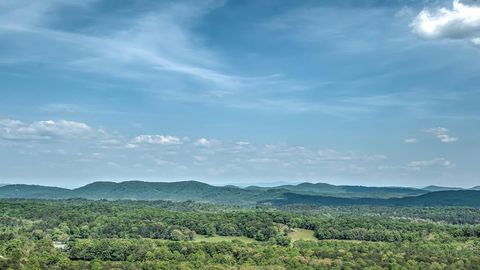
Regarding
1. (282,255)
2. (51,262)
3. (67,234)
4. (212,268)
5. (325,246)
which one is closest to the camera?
(212,268)

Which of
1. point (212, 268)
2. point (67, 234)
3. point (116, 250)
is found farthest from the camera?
point (67, 234)

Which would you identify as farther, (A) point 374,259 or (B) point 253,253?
(B) point 253,253

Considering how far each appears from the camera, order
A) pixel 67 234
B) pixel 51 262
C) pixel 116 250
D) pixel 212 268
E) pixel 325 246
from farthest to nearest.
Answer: pixel 67 234 → pixel 325 246 → pixel 116 250 → pixel 51 262 → pixel 212 268

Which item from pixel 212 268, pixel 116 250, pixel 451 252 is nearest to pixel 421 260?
pixel 451 252

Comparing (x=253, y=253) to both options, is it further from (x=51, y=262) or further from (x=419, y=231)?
(x=419, y=231)

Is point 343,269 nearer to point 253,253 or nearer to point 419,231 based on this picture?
point 253,253

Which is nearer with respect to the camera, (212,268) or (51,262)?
(212,268)

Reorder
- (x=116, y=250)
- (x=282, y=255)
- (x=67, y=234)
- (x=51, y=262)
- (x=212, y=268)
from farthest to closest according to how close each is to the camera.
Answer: (x=67, y=234) → (x=116, y=250) → (x=282, y=255) → (x=51, y=262) → (x=212, y=268)

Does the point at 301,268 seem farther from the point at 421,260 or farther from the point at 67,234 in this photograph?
the point at 67,234

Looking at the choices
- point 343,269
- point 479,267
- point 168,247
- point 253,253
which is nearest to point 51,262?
point 168,247
